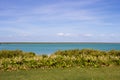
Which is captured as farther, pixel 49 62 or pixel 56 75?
pixel 49 62

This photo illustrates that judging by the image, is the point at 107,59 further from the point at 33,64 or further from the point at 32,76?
the point at 32,76

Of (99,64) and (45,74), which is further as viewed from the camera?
(99,64)

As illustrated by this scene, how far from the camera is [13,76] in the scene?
1094cm

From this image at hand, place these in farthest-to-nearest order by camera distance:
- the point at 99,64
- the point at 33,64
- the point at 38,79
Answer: the point at 99,64 → the point at 33,64 → the point at 38,79

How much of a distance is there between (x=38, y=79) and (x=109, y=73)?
3.93m

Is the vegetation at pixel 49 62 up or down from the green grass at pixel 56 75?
up

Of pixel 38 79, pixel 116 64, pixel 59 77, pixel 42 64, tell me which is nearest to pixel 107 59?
pixel 116 64

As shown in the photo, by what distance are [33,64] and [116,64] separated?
5491 millimetres

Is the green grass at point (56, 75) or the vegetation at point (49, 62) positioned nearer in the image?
the green grass at point (56, 75)

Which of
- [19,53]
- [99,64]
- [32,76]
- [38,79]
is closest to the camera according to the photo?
[38,79]

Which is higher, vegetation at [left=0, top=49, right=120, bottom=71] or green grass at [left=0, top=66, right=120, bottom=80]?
vegetation at [left=0, top=49, right=120, bottom=71]

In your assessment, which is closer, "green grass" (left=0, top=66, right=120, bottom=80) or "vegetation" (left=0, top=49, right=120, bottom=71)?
"green grass" (left=0, top=66, right=120, bottom=80)

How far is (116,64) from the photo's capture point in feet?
48.7

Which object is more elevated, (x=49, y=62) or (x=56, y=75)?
(x=49, y=62)
